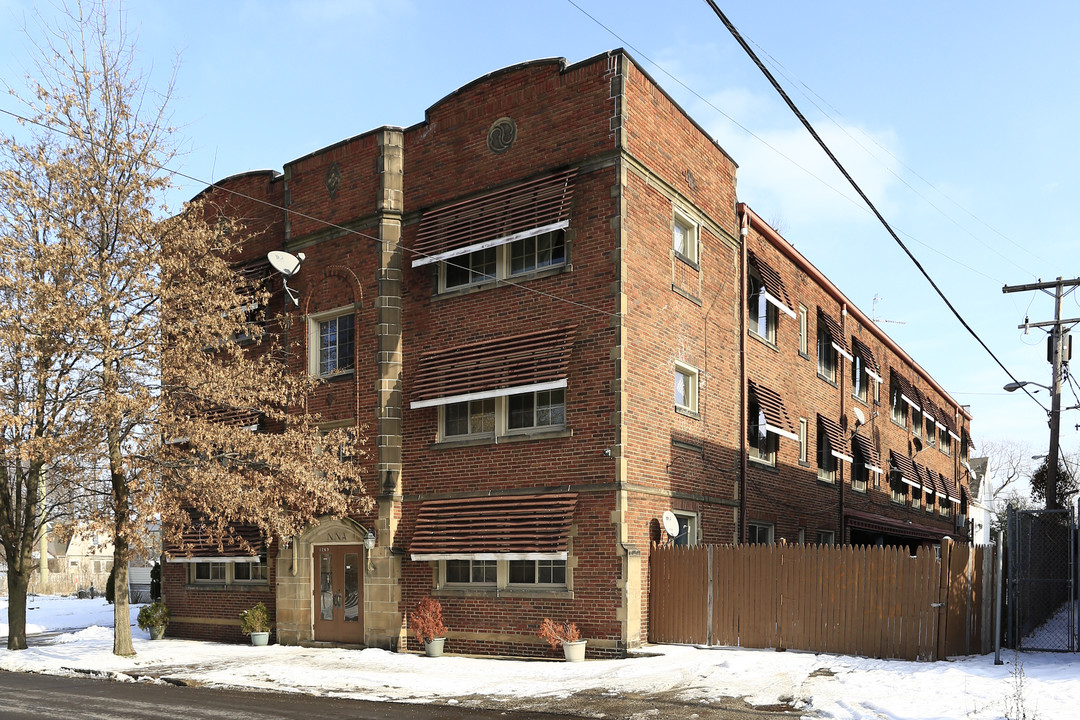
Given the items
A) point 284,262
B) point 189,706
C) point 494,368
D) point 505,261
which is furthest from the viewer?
point 284,262

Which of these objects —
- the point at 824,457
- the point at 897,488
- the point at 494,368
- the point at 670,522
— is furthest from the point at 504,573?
the point at 897,488

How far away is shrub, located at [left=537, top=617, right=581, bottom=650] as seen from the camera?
1688 cm

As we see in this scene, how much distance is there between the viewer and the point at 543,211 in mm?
18312

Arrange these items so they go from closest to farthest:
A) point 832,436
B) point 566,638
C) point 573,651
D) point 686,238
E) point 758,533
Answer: point 573,651
point 566,638
point 686,238
point 758,533
point 832,436

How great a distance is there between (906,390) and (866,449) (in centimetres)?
744

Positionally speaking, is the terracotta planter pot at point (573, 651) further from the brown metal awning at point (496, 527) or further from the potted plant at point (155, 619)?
the potted plant at point (155, 619)

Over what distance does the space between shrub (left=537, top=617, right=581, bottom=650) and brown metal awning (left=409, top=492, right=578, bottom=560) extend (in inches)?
48.8

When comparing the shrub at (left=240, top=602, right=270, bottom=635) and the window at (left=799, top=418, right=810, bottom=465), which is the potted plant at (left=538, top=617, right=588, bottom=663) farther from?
the window at (left=799, top=418, right=810, bottom=465)

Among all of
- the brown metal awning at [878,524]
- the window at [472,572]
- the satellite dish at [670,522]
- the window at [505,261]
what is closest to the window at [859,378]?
the brown metal awning at [878,524]

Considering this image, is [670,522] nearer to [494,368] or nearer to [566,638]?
[566,638]

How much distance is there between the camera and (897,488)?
37.5 m

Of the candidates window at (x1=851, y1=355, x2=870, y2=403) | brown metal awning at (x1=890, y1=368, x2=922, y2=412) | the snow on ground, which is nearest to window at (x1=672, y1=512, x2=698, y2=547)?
the snow on ground

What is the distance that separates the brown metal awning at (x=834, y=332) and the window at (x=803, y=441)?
11.5 ft

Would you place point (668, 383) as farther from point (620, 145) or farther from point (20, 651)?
point (20, 651)
